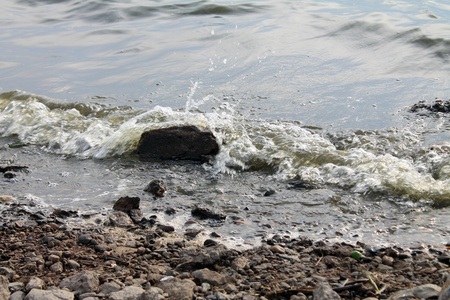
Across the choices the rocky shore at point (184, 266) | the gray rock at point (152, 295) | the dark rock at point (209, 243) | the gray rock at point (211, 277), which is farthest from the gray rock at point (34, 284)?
the dark rock at point (209, 243)

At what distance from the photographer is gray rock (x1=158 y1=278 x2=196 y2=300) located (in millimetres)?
2668

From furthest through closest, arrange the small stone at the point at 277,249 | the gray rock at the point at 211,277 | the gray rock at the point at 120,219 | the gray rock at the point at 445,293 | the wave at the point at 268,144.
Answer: the wave at the point at 268,144 → the gray rock at the point at 120,219 → the small stone at the point at 277,249 → the gray rock at the point at 211,277 → the gray rock at the point at 445,293

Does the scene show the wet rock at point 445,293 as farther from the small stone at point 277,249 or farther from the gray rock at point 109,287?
the gray rock at point 109,287

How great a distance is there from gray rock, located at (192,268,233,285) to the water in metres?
0.78

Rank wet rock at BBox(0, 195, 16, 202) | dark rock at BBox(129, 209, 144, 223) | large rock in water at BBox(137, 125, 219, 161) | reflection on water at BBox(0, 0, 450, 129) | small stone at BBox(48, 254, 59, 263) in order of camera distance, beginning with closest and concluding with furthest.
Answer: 1. small stone at BBox(48, 254, 59, 263)
2. dark rock at BBox(129, 209, 144, 223)
3. wet rock at BBox(0, 195, 16, 202)
4. large rock in water at BBox(137, 125, 219, 161)
5. reflection on water at BBox(0, 0, 450, 129)

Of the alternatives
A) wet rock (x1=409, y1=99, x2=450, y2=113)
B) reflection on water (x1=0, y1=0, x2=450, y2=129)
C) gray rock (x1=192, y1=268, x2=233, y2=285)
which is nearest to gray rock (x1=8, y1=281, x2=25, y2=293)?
gray rock (x1=192, y1=268, x2=233, y2=285)

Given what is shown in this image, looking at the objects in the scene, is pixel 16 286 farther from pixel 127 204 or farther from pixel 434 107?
pixel 434 107

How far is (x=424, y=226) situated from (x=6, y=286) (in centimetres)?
304

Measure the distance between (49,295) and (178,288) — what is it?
2.25 ft

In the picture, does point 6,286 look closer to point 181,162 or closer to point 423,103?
point 181,162

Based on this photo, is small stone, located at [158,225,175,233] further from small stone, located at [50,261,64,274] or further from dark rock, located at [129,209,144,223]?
small stone, located at [50,261,64,274]

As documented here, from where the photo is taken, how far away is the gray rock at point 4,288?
2636mm

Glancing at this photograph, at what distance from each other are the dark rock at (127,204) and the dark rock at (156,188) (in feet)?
1.32

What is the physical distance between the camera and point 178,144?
5.69 meters
